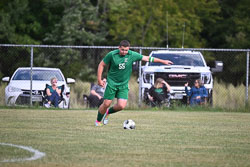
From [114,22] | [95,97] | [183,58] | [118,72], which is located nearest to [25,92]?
[95,97]

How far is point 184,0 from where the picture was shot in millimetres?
40031

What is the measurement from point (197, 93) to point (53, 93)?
465 centimetres

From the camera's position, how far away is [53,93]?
18.5 metres

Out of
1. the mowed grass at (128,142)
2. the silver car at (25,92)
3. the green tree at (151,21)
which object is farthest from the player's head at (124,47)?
the green tree at (151,21)

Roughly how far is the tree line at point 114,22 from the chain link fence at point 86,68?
6.02ft

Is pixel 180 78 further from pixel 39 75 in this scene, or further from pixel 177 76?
pixel 39 75

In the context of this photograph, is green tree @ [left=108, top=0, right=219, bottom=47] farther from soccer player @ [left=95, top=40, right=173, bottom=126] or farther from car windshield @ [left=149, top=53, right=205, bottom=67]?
soccer player @ [left=95, top=40, right=173, bottom=126]

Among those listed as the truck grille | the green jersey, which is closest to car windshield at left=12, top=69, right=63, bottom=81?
the truck grille

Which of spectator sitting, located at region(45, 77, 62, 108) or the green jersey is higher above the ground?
the green jersey

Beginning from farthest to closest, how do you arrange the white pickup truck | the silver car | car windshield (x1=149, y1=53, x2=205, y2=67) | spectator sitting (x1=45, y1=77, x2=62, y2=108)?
car windshield (x1=149, y1=53, x2=205, y2=67) → the white pickup truck → the silver car → spectator sitting (x1=45, y1=77, x2=62, y2=108)

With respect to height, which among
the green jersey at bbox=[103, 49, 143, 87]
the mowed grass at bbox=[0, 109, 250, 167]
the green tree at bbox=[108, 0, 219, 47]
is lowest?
the mowed grass at bbox=[0, 109, 250, 167]

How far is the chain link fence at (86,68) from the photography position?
20.1 metres

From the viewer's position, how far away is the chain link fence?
20109mm

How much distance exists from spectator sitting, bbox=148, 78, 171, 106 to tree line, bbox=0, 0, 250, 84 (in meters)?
18.5
